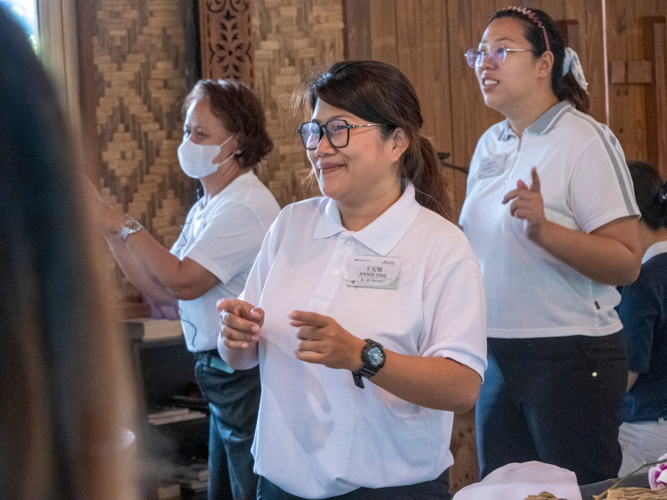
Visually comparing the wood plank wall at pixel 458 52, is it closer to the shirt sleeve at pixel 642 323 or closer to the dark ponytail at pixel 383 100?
the shirt sleeve at pixel 642 323

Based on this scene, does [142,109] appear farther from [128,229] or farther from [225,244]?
[225,244]

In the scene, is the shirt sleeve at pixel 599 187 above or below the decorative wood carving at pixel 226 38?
below

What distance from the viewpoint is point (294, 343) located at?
1524mm

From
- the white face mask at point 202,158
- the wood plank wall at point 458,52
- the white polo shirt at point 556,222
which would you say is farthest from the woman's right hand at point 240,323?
the wood plank wall at point 458,52

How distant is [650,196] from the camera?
2545mm

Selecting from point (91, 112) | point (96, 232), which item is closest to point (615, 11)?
point (91, 112)

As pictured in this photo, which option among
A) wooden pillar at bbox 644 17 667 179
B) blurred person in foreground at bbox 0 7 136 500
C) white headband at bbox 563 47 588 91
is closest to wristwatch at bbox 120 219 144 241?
white headband at bbox 563 47 588 91

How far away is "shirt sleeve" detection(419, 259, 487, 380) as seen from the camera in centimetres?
141

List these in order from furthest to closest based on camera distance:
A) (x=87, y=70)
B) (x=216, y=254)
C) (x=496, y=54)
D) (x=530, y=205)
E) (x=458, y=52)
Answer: (x=458, y=52), (x=87, y=70), (x=216, y=254), (x=496, y=54), (x=530, y=205)

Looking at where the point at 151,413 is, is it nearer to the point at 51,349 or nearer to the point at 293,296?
the point at 293,296

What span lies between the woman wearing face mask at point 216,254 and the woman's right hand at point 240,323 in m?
0.74

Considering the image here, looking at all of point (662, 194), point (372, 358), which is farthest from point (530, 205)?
point (662, 194)

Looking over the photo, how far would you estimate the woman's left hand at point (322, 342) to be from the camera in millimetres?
1300

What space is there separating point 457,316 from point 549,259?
2.34 feet
